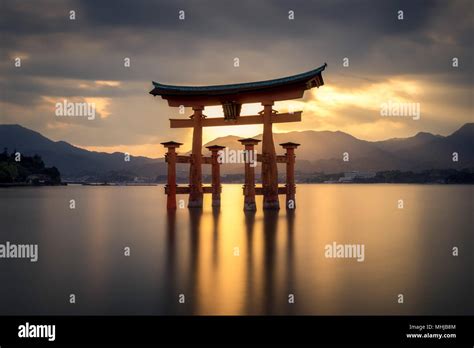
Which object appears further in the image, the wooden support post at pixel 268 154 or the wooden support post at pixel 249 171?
the wooden support post at pixel 249 171

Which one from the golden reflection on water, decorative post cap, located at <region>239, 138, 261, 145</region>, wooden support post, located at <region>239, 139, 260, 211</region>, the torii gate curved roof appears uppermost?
the torii gate curved roof

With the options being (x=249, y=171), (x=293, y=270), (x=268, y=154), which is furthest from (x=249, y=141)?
(x=293, y=270)

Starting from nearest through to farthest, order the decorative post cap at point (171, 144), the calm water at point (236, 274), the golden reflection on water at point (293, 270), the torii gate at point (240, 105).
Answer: the calm water at point (236, 274) < the golden reflection on water at point (293, 270) < the torii gate at point (240, 105) < the decorative post cap at point (171, 144)

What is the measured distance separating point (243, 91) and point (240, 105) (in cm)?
133

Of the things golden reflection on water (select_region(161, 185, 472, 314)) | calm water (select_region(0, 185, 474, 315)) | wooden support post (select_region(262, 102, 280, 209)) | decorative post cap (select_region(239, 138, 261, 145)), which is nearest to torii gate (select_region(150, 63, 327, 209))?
wooden support post (select_region(262, 102, 280, 209))

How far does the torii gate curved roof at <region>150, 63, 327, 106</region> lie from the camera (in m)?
22.1

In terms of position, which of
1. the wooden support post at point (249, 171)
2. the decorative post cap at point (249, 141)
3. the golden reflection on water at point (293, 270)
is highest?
the decorative post cap at point (249, 141)

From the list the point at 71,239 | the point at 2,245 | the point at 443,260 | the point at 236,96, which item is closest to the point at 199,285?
the point at 443,260

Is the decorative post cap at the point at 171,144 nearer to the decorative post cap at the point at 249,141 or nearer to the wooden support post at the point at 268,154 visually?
the decorative post cap at the point at 249,141

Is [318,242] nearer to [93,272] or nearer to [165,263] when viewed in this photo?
[165,263]

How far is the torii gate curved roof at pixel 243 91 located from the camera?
869 inches

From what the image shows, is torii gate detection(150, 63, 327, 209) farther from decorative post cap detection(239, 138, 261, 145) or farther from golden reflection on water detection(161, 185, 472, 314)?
golden reflection on water detection(161, 185, 472, 314)

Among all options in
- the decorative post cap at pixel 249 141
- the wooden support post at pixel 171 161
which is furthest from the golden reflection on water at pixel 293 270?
the wooden support post at pixel 171 161
